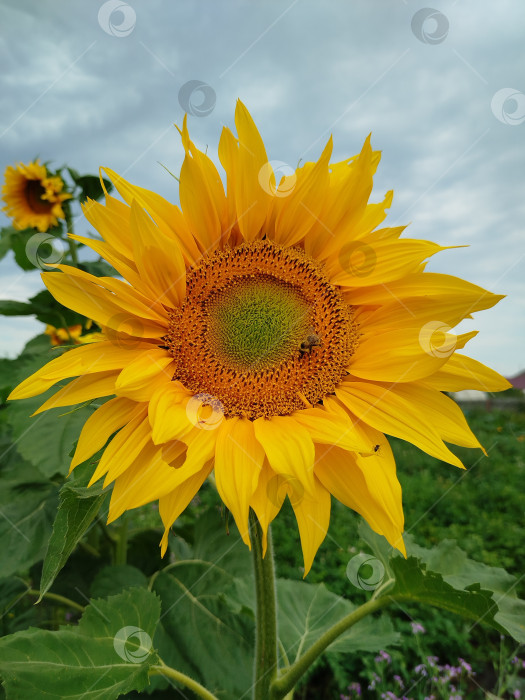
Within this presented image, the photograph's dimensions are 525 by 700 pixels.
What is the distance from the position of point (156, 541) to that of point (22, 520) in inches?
22.6

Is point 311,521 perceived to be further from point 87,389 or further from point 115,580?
point 115,580

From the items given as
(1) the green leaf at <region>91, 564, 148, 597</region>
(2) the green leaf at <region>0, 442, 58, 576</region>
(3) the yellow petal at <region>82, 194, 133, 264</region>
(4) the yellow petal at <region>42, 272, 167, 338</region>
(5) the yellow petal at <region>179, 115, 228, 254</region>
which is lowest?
(2) the green leaf at <region>0, 442, 58, 576</region>

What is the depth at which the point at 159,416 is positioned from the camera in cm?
101

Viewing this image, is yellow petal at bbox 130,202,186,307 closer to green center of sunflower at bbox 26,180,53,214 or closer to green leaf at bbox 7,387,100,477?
green leaf at bbox 7,387,100,477

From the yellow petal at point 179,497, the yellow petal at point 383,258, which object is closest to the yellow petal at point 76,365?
the yellow petal at point 179,497

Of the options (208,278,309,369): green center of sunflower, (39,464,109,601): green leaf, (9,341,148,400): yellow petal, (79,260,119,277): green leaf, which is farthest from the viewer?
(79,260,119,277): green leaf

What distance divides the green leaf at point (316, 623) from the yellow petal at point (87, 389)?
93 centimetres

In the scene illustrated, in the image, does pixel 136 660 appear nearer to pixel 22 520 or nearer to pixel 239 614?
pixel 239 614

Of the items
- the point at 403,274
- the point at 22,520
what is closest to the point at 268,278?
the point at 403,274

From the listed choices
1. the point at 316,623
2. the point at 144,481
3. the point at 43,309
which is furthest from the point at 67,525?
the point at 43,309

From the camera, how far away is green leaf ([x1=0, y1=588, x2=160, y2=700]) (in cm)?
109

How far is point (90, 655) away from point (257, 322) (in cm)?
75

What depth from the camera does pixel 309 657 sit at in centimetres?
120

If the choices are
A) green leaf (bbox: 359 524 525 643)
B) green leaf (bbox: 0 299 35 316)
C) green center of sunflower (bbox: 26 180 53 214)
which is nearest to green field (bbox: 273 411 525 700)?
green leaf (bbox: 359 524 525 643)
